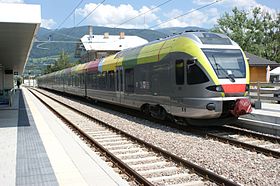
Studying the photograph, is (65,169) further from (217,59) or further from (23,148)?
(217,59)

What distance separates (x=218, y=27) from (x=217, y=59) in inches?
2131

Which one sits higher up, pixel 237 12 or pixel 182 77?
pixel 237 12

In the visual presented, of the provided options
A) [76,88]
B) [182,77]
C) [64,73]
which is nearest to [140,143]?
[182,77]

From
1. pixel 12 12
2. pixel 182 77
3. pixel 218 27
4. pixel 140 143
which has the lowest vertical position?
pixel 140 143

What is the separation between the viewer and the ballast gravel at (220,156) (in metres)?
6.60

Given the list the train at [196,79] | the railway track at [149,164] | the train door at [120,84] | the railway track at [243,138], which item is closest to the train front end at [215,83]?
the train at [196,79]

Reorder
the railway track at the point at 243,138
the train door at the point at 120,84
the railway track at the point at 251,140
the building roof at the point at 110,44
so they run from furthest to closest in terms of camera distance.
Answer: the building roof at the point at 110,44 → the train door at the point at 120,84 → the railway track at the point at 243,138 → the railway track at the point at 251,140

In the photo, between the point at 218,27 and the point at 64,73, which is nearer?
the point at 64,73

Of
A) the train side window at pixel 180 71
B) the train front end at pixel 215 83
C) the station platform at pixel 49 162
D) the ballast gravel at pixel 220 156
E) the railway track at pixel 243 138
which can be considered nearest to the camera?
the station platform at pixel 49 162

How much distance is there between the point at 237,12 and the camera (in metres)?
62.0

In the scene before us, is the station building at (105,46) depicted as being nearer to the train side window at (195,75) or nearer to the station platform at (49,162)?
the train side window at (195,75)

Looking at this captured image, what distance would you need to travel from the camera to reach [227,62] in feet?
36.2

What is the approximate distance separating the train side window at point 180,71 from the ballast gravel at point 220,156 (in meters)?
1.60

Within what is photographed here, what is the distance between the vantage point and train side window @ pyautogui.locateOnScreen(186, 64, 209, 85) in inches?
419
